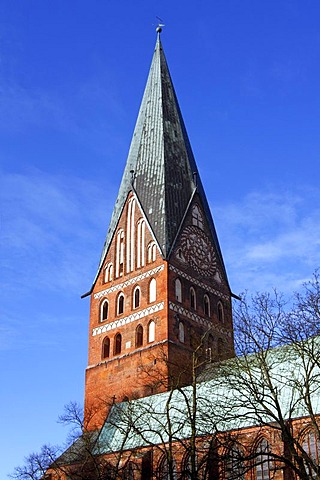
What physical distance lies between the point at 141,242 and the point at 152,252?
4.29ft

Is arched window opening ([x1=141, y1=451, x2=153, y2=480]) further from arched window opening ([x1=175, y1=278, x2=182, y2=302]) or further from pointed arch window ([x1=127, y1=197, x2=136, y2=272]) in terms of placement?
pointed arch window ([x1=127, y1=197, x2=136, y2=272])

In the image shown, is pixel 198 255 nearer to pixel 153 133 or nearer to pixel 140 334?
pixel 140 334

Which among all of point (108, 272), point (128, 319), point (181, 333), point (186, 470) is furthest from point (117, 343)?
point (186, 470)

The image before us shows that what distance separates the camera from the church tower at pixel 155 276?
1388 inches

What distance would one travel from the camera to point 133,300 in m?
37.5

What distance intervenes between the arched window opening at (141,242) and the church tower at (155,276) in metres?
0.07

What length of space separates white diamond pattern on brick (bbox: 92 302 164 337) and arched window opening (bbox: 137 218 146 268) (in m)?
2.91

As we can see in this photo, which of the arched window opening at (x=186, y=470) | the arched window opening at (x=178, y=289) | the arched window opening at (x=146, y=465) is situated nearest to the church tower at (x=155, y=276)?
the arched window opening at (x=178, y=289)

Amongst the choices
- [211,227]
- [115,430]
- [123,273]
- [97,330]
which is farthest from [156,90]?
[115,430]

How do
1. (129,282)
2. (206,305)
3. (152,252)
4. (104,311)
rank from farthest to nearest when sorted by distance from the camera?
(104,311)
(206,305)
(129,282)
(152,252)

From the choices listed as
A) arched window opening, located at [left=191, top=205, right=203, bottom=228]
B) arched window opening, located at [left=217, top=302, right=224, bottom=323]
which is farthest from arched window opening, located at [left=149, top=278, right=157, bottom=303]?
arched window opening, located at [left=191, top=205, right=203, bottom=228]

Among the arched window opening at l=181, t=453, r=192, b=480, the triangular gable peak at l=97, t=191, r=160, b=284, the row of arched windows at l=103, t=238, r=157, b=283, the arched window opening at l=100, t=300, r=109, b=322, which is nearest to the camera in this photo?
the arched window opening at l=181, t=453, r=192, b=480

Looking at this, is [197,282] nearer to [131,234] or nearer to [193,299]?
[193,299]

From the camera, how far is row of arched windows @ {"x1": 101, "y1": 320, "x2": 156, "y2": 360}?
3553cm
